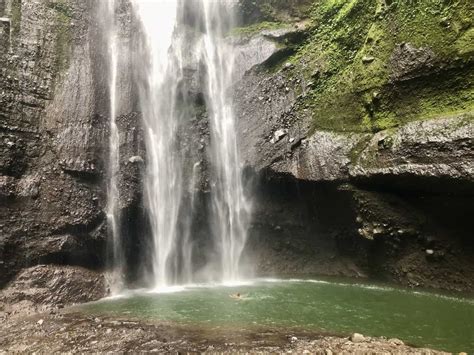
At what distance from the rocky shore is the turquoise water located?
19.0 inches

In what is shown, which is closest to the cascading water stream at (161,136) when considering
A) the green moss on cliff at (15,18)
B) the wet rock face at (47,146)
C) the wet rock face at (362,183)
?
the wet rock face at (47,146)

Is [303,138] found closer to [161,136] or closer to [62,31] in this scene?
[161,136]

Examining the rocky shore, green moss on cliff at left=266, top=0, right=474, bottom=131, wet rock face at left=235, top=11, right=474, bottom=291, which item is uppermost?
green moss on cliff at left=266, top=0, right=474, bottom=131

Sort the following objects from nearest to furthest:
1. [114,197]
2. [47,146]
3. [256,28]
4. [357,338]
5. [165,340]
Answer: [357,338] → [165,340] → [47,146] → [114,197] → [256,28]

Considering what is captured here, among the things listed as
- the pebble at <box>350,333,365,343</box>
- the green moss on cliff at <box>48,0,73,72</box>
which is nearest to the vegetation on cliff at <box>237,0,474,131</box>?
the pebble at <box>350,333,365,343</box>

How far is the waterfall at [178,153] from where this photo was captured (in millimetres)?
13391

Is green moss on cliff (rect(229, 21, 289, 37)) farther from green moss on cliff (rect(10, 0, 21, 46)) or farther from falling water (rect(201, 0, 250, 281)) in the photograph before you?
green moss on cliff (rect(10, 0, 21, 46))

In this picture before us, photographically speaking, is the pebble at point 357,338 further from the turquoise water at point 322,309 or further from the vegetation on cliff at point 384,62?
the vegetation on cliff at point 384,62

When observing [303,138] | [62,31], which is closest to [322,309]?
[303,138]

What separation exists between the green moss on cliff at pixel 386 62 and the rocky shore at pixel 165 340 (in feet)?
23.6

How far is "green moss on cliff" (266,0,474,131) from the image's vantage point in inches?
396

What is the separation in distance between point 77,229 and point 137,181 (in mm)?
2635

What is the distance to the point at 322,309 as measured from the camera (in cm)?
845

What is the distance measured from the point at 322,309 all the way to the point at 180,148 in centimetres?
849
